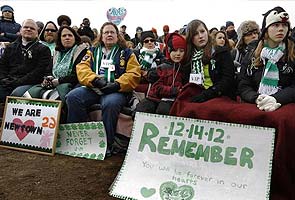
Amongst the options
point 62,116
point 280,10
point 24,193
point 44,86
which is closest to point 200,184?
point 24,193

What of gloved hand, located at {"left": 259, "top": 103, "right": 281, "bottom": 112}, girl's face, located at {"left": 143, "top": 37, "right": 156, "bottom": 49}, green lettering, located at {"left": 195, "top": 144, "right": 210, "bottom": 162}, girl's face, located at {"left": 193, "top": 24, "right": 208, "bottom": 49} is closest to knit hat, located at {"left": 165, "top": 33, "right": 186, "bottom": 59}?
girl's face, located at {"left": 193, "top": 24, "right": 208, "bottom": 49}

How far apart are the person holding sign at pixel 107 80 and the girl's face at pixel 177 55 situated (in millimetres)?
486

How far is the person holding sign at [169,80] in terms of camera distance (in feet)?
10.4

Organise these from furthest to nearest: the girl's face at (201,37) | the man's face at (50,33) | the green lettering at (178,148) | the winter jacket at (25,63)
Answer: the man's face at (50,33) → the winter jacket at (25,63) → the girl's face at (201,37) → the green lettering at (178,148)

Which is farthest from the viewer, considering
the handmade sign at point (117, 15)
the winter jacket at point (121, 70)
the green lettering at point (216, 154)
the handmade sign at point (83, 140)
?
the handmade sign at point (117, 15)

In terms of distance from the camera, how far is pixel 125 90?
352 centimetres

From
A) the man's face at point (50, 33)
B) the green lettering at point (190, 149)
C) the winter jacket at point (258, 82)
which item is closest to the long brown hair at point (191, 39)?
the winter jacket at point (258, 82)

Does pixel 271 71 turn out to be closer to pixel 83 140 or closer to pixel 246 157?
pixel 246 157

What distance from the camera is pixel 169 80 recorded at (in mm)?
3250

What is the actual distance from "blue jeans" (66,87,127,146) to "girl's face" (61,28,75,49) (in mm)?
703

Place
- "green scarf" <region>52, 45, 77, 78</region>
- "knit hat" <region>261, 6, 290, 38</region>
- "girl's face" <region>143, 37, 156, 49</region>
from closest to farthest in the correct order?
"knit hat" <region>261, 6, 290, 38</region> < "green scarf" <region>52, 45, 77, 78</region> < "girl's face" <region>143, 37, 156, 49</region>

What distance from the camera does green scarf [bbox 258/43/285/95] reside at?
2.66m

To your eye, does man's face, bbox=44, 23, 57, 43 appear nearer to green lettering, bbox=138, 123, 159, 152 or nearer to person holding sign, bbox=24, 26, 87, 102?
person holding sign, bbox=24, 26, 87, 102

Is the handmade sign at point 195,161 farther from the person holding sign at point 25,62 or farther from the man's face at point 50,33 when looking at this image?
the man's face at point 50,33
